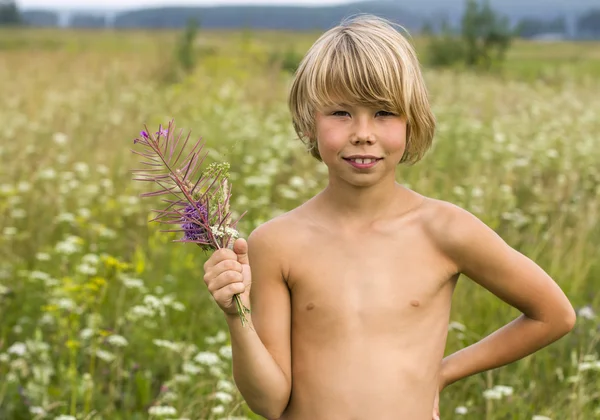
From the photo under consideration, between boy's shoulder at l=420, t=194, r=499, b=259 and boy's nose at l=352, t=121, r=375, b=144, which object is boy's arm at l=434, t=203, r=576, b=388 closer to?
boy's shoulder at l=420, t=194, r=499, b=259

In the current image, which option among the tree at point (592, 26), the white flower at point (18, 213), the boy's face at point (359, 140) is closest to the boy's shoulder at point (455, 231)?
the boy's face at point (359, 140)

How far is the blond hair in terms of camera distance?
1.78 meters

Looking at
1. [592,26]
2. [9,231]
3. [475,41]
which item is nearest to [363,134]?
[9,231]

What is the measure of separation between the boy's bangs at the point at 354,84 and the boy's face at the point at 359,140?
18 mm

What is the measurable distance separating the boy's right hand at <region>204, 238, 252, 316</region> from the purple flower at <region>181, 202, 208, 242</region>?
4 cm

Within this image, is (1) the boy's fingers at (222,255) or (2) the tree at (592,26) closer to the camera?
(1) the boy's fingers at (222,255)

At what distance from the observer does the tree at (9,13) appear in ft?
272

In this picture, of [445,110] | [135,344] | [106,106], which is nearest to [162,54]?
[106,106]

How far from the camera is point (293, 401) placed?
1.85 metres

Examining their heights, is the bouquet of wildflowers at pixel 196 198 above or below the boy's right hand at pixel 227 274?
above

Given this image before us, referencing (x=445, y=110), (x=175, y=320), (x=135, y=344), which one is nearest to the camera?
(x=135, y=344)

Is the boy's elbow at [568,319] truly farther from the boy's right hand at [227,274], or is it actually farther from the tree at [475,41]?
the tree at [475,41]

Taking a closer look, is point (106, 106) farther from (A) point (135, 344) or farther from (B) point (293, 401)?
Result: (B) point (293, 401)

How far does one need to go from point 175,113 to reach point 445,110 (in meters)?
2.69
